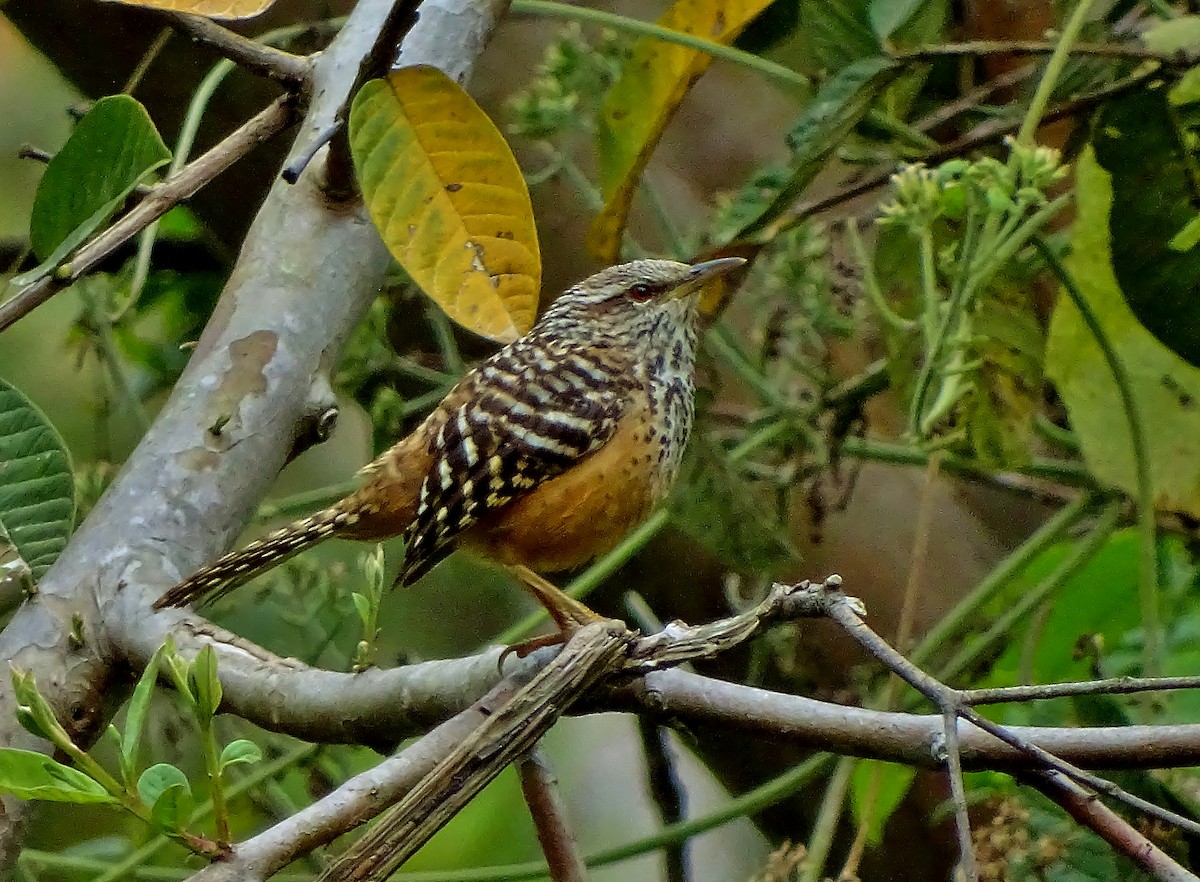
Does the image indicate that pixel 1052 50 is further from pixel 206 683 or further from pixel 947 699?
pixel 206 683

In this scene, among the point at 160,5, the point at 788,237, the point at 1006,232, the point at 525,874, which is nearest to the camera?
the point at 160,5

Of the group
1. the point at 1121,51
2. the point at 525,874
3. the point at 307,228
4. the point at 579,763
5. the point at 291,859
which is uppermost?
the point at 1121,51

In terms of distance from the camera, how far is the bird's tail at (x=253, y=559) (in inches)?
56.1

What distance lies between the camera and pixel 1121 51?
6.04ft

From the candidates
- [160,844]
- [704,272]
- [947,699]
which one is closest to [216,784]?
[947,699]

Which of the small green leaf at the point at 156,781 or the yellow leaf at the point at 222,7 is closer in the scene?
the small green leaf at the point at 156,781

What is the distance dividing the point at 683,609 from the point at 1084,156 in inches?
47.2

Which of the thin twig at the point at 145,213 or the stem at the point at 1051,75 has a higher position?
the stem at the point at 1051,75

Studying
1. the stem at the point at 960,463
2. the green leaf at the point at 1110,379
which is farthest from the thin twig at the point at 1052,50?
the stem at the point at 960,463

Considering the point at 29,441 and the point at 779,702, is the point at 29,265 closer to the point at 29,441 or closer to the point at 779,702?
the point at 29,441

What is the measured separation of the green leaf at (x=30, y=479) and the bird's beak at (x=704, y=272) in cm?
112

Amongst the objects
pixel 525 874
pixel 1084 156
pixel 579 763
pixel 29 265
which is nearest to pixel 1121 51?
pixel 1084 156

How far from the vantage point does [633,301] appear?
232 centimetres

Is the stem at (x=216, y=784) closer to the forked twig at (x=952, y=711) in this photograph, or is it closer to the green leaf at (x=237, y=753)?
the green leaf at (x=237, y=753)
